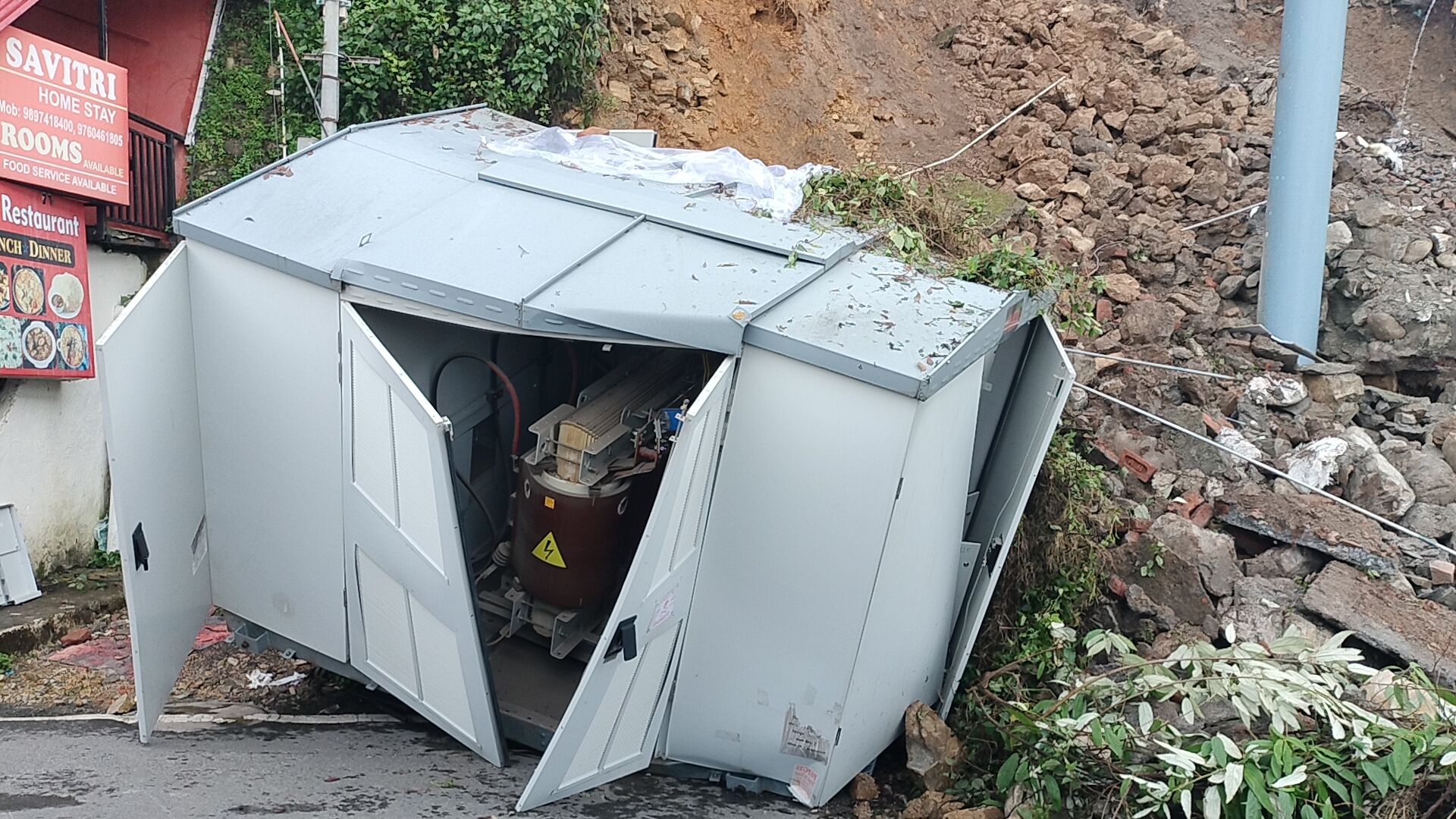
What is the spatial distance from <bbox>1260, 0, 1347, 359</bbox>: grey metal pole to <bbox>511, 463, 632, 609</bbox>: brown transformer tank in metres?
5.38

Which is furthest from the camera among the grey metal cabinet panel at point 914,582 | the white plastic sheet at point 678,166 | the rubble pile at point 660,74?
the rubble pile at point 660,74

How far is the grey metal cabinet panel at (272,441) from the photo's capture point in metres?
3.65

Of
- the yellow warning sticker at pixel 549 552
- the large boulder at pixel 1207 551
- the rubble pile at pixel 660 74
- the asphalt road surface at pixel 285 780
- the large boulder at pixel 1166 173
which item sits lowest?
the asphalt road surface at pixel 285 780

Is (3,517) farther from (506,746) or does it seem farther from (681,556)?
(681,556)

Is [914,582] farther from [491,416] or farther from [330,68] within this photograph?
[330,68]

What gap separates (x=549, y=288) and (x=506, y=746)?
182 centimetres

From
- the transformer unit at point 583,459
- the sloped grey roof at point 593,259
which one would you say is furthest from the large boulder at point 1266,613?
the sloped grey roof at point 593,259

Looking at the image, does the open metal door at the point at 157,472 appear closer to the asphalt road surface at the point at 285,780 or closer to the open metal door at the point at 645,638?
the asphalt road surface at the point at 285,780

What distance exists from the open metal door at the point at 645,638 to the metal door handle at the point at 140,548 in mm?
1484

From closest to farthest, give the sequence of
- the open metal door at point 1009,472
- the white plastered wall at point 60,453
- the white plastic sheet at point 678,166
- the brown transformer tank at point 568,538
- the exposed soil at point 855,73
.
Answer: the brown transformer tank at point 568,538 → the open metal door at point 1009,472 → the white plastic sheet at point 678,166 → the white plastered wall at point 60,453 → the exposed soil at point 855,73

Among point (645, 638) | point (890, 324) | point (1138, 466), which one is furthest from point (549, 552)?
point (1138, 466)

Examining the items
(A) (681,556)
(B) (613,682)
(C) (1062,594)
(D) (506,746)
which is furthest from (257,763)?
(C) (1062,594)

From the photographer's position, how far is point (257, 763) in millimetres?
3609

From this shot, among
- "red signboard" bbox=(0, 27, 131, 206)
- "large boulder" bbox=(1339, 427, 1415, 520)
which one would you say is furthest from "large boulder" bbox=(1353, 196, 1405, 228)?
"red signboard" bbox=(0, 27, 131, 206)
